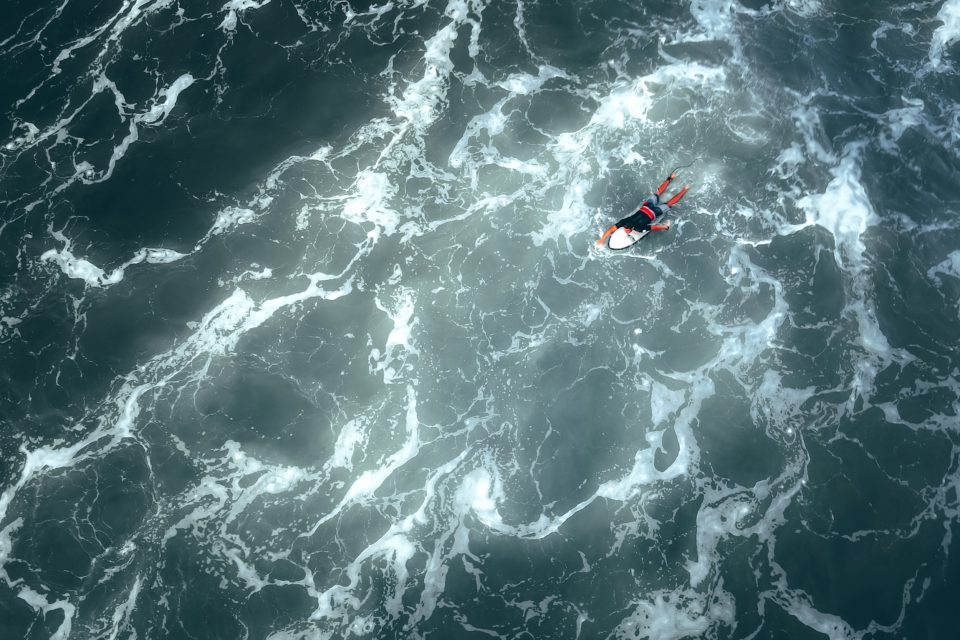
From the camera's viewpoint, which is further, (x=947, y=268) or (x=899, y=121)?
(x=899, y=121)

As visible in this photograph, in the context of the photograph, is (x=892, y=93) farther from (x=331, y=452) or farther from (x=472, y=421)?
(x=331, y=452)

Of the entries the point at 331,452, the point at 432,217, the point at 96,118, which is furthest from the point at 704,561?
the point at 96,118

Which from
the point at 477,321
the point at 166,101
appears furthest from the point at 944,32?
the point at 166,101

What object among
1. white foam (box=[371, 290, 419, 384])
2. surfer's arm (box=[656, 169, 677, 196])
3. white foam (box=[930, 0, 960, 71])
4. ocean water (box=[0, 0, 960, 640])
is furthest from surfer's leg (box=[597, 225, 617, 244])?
white foam (box=[930, 0, 960, 71])

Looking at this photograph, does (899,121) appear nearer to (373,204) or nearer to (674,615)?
(674,615)

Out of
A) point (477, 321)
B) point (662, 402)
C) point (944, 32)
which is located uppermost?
point (944, 32)

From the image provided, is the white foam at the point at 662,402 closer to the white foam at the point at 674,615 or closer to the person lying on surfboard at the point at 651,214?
the person lying on surfboard at the point at 651,214
